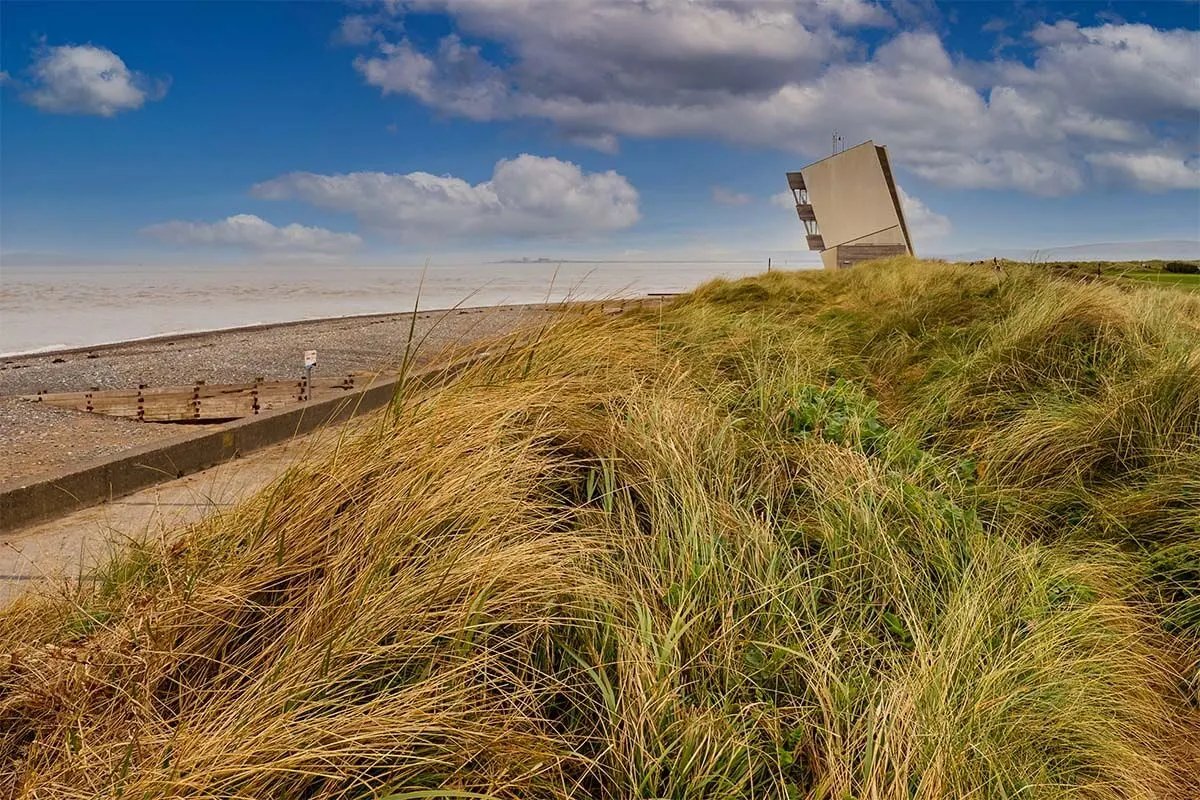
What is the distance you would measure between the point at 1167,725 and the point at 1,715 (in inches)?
123

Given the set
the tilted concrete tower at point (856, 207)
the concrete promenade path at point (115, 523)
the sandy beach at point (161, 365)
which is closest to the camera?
the concrete promenade path at point (115, 523)

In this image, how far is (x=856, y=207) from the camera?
72.3ft

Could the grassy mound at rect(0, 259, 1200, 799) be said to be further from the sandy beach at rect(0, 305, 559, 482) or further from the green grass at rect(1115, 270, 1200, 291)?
the green grass at rect(1115, 270, 1200, 291)

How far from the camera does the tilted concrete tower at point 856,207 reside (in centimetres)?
2106

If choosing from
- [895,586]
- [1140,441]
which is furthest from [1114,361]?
[895,586]

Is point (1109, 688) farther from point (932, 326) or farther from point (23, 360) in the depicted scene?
point (23, 360)

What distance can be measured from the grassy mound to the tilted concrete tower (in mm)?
18379

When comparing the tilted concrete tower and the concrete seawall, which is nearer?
the concrete seawall

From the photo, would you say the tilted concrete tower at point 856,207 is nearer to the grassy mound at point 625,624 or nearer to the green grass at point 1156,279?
the green grass at point 1156,279

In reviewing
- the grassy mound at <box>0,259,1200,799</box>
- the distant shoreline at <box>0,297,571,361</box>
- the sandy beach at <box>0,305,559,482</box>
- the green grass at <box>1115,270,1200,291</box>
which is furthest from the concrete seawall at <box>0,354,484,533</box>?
the green grass at <box>1115,270,1200,291</box>

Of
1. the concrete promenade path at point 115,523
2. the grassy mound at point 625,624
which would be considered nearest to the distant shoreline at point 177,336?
the concrete promenade path at point 115,523

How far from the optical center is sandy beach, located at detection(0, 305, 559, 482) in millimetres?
5500

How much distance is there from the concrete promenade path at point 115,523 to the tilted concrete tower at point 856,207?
18367mm

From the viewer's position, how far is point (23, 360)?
1245cm
